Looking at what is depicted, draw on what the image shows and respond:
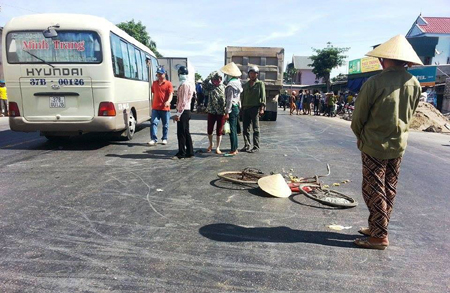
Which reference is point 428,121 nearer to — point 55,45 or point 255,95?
point 255,95

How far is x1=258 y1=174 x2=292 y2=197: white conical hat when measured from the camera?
4705 millimetres

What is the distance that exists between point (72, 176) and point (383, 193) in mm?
4613

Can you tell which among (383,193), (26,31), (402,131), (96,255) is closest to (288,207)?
(383,193)

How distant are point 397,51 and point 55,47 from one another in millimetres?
6828

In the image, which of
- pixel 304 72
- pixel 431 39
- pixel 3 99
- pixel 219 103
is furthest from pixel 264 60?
pixel 304 72

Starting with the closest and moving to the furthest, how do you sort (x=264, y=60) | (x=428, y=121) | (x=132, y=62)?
(x=132, y=62)
(x=264, y=60)
(x=428, y=121)

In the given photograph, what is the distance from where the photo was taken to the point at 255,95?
7598 millimetres

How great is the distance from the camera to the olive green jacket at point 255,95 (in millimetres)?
7573

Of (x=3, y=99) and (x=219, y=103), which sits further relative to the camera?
(x=3, y=99)

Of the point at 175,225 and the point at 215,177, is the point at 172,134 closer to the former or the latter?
the point at 215,177

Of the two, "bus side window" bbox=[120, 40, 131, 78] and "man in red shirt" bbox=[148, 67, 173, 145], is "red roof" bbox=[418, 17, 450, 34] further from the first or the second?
"man in red shirt" bbox=[148, 67, 173, 145]

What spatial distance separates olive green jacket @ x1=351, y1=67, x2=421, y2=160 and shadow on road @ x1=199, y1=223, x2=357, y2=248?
0.94m

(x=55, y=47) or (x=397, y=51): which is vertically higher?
(x=55, y=47)

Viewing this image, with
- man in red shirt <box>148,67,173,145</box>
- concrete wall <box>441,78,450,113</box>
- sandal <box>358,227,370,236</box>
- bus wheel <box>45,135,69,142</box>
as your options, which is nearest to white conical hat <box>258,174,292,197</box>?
sandal <box>358,227,370,236</box>
